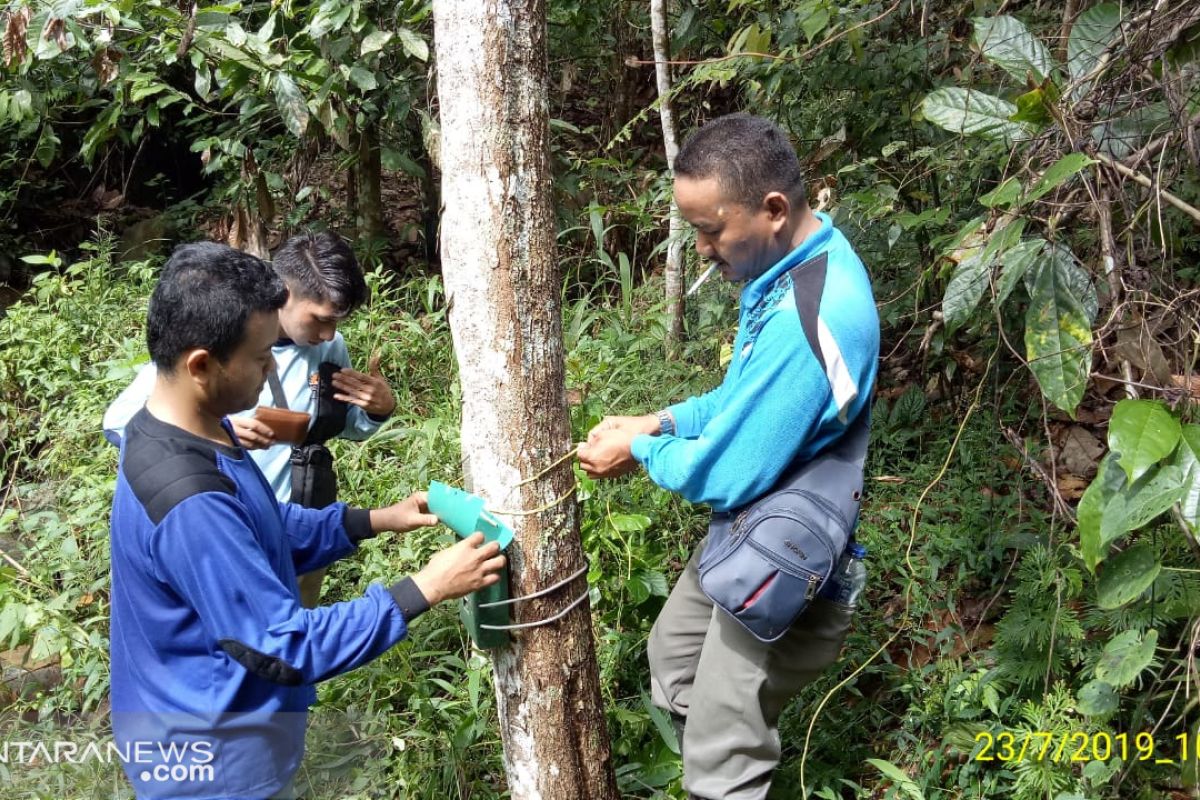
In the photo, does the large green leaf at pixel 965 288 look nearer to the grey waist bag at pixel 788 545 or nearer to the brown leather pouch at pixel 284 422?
the grey waist bag at pixel 788 545

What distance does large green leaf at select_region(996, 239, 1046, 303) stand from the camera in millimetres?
2537

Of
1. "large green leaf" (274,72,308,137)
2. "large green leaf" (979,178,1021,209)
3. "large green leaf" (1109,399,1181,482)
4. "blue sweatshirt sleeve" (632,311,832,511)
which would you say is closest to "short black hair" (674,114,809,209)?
"blue sweatshirt sleeve" (632,311,832,511)

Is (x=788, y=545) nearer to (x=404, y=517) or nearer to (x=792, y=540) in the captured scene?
(x=792, y=540)

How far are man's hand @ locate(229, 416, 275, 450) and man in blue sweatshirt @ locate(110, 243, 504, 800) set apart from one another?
0.72 meters

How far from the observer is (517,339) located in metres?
2.46

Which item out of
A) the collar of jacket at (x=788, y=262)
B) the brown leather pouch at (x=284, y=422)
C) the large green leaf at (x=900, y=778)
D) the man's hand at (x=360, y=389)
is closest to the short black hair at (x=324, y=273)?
the man's hand at (x=360, y=389)

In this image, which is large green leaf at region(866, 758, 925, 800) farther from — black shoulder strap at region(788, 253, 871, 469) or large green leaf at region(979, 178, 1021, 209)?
large green leaf at region(979, 178, 1021, 209)

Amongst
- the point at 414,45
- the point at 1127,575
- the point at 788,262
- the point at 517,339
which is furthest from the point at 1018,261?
the point at 414,45

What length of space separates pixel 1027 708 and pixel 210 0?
5108 mm

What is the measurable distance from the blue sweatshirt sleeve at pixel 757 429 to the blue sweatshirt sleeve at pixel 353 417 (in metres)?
1.18

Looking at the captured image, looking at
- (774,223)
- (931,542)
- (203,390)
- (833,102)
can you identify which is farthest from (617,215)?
(203,390)

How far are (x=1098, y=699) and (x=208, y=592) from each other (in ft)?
7.85

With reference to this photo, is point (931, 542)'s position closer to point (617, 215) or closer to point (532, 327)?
point (532, 327)

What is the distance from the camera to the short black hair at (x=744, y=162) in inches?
95.4
